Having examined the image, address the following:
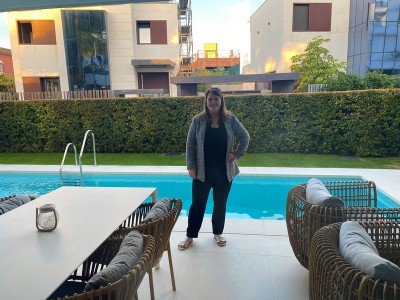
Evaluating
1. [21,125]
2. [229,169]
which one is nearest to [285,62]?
[21,125]

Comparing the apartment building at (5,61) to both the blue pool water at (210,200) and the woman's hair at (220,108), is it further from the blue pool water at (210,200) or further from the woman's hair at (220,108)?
the woman's hair at (220,108)

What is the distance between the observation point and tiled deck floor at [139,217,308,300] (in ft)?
7.93

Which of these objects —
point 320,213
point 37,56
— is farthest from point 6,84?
point 320,213

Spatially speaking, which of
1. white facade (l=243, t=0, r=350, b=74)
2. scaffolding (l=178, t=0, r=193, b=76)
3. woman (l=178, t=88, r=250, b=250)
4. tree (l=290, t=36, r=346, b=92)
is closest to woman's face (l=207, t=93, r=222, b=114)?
woman (l=178, t=88, r=250, b=250)

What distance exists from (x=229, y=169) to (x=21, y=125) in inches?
325

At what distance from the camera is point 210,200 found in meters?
5.23

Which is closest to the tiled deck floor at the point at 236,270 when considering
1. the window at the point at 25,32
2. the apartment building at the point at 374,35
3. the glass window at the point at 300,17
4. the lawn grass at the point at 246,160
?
the lawn grass at the point at 246,160

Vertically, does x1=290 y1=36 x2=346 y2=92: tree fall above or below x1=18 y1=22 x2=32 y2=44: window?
below

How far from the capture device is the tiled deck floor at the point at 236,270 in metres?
2.42

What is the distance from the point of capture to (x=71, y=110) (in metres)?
9.06

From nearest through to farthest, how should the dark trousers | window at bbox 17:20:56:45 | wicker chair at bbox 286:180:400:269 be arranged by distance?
wicker chair at bbox 286:180:400:269
the dark trousers
window at bbox 17:20:56:45

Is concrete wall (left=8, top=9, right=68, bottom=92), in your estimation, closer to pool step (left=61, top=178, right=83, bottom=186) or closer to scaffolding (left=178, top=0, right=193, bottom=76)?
scaffolding (left=178, top=0, right=193, bottom=76)

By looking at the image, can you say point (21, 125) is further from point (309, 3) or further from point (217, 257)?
point (309, 3)

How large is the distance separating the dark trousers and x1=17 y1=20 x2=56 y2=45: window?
14.6m
